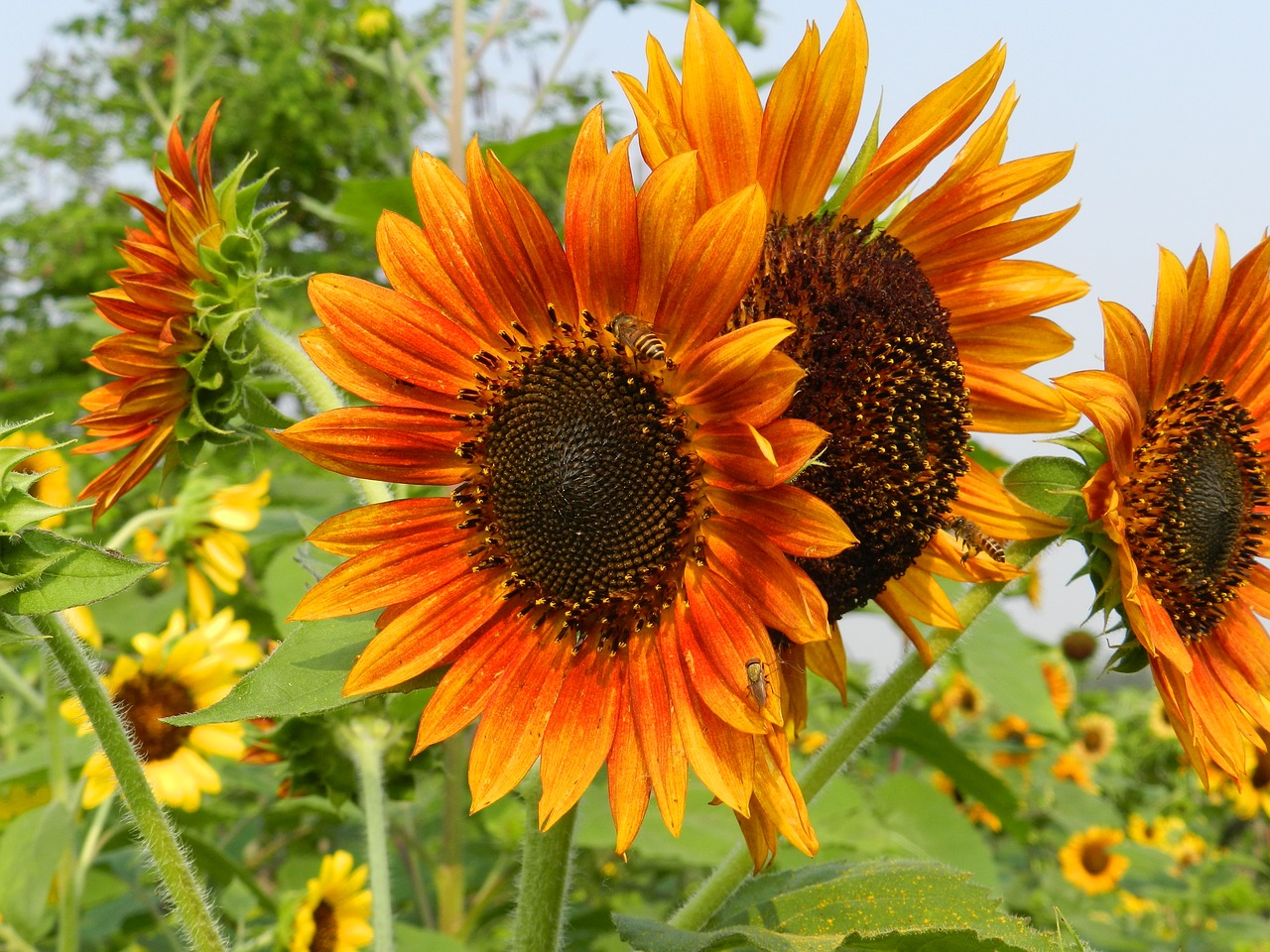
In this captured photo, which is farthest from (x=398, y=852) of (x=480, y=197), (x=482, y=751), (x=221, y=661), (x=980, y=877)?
(x=480, y=197)

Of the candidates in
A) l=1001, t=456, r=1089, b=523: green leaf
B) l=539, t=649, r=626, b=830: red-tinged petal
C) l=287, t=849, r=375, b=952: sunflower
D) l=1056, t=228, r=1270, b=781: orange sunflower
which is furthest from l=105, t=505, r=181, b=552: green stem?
l=1056, t=228, r=1270, b=781: orange sunflower

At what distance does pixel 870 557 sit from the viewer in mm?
1231

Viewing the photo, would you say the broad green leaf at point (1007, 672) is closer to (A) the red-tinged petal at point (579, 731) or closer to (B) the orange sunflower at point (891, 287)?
(B) the orange sunflower at point (891, 287)

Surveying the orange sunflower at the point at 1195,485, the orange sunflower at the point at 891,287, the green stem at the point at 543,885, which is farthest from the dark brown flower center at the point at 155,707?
the orange sunflower at the point at 1195,485

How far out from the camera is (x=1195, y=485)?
1.57 m

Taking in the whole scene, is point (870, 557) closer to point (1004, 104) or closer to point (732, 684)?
point (732, 684)

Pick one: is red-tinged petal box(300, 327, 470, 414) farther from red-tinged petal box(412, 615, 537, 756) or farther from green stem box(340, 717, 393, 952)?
green stem box(340, 717, 393, 952)

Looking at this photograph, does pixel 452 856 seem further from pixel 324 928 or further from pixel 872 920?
pixel 872 920

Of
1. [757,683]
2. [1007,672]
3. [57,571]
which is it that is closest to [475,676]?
[757,683]

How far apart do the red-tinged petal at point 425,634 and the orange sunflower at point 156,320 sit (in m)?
0.52

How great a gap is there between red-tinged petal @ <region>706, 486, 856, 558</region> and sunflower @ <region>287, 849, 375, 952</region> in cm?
185

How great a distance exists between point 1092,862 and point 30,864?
4340 mm

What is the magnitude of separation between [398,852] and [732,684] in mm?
2994

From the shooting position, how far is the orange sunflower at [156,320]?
1473 mm
